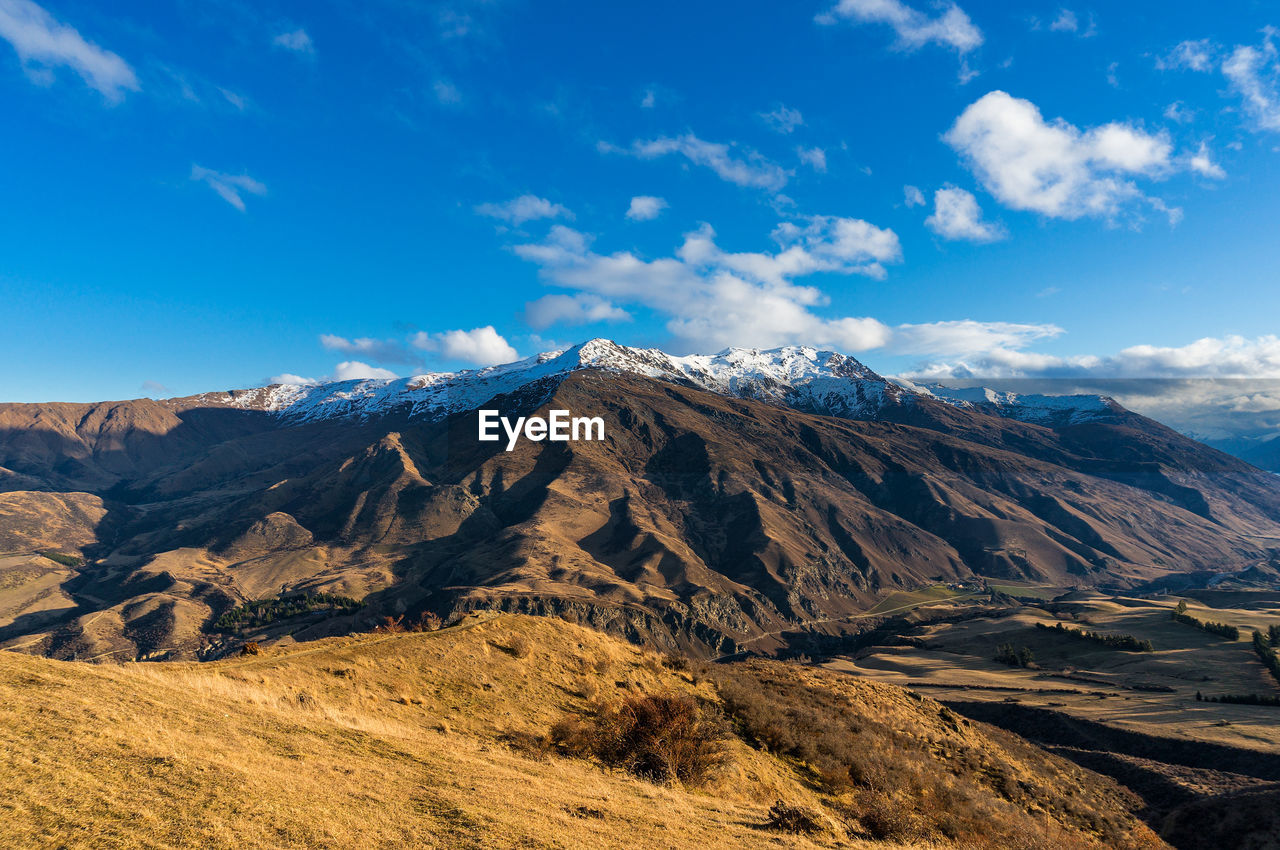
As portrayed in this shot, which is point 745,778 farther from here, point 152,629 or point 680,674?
point 152,629

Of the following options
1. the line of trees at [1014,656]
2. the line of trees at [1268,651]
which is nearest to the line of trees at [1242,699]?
the line of trees at [1268,651]

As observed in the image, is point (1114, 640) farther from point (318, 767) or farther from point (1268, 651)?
point (318, 767)

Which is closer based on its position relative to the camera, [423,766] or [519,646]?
[423,766]

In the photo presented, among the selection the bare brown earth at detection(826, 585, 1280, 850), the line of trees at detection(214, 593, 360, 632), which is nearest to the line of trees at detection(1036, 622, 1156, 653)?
the bare brown earth at detection(826, 585, 1280, 850)

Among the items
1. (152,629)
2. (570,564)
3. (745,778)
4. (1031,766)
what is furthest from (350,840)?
(152,629)

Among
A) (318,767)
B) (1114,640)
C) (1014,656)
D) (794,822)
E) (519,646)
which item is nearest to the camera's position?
(318,767)

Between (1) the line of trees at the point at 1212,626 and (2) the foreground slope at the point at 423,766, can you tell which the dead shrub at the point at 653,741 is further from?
(1) the line of trees at the point at 1212,626

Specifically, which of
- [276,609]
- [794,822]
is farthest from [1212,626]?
[276,609]
